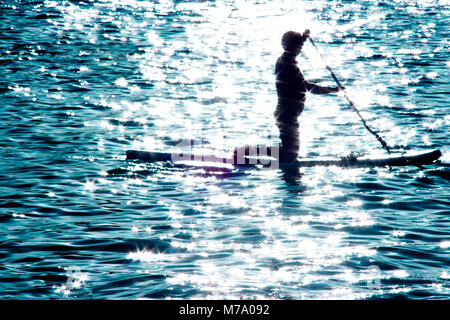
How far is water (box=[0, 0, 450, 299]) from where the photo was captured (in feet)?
31.2

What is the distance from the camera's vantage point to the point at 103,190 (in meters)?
14.0

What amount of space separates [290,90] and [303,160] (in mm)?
1745

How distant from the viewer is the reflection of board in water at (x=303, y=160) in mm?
15664

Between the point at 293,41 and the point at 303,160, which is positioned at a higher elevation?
the point at 293,41

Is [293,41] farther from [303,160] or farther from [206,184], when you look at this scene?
[206,184]

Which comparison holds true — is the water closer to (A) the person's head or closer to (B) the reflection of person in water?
(B) the reflection of person in water

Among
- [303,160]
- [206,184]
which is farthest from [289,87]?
[206,184]

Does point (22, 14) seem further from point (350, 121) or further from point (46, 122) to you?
point (350, 121)

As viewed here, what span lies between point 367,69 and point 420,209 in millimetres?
19790

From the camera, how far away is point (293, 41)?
1435 cm

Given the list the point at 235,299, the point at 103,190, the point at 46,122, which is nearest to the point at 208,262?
the point at 235,299

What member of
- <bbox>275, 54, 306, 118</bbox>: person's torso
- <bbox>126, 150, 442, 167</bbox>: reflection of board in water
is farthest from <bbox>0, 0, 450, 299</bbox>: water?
<bbox>275, 54, 306, 118</bbox>: person's torso

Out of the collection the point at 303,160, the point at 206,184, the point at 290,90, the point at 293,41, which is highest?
the point at 293,41

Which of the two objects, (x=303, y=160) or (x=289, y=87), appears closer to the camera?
(x=289, y=87)
